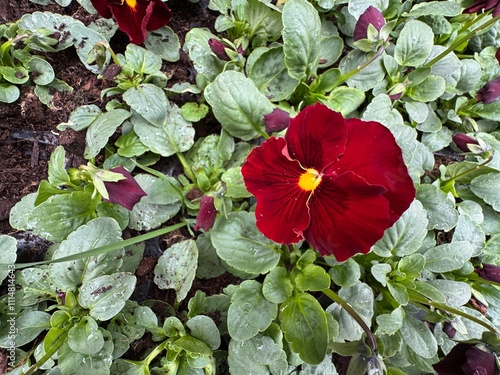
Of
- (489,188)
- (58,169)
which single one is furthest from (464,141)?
(58,169)

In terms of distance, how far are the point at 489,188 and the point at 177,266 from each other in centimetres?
99

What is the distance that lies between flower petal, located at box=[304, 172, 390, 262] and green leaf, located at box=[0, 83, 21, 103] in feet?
3.15

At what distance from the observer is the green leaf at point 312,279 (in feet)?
3.43

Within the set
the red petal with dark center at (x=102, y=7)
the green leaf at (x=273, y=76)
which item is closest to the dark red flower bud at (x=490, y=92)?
the green leaf at (x=273, y=76)

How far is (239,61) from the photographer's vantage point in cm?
127

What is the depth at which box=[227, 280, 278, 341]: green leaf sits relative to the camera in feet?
3.38

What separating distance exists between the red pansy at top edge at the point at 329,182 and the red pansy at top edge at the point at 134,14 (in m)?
0.65

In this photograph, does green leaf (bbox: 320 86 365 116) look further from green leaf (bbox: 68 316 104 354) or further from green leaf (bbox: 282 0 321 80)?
green leaf (bbox: 68 316 104 354)

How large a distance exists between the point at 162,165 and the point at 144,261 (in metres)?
0.30

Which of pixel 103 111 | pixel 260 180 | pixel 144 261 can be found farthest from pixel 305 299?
pixel 103 111

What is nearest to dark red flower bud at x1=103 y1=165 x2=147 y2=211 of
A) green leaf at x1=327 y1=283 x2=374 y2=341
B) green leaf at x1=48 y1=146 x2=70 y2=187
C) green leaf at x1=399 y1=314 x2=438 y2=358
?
green leaf at x1=48 y1=146 x2=70 y2=187

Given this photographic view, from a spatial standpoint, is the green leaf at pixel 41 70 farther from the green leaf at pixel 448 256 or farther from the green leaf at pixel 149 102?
the green leaf at pixel 448 256

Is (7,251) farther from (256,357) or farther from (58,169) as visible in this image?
(256,357)

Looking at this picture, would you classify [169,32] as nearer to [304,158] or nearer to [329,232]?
[304,158]
